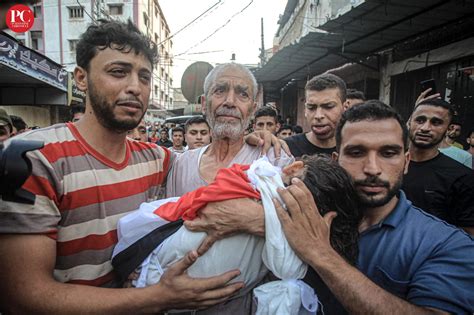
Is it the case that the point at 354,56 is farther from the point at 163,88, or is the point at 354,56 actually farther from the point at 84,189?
the point at 163,88

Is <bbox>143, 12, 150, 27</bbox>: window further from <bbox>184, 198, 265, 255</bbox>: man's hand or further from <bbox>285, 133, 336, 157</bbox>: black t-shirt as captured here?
<bbox>184, 198, 265, 255</bbox>: man's hand

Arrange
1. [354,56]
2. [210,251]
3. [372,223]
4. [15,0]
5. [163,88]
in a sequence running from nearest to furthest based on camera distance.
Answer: [15,0], [210,251], [372,223], [354,56], [163,88]

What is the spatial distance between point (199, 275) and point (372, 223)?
1.01 meters

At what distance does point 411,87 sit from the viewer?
837cm

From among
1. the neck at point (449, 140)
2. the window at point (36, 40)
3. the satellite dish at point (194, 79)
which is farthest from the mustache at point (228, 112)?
the window at point (36, 40)

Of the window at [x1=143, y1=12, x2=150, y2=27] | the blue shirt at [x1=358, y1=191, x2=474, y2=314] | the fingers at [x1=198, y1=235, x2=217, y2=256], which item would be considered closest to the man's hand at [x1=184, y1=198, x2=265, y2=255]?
the fingers at [x1=198, y1=235, x2=217, y2=256]

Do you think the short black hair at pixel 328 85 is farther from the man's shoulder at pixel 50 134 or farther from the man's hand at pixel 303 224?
the man's shoulder at pixel 50 134

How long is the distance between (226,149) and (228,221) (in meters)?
1.09

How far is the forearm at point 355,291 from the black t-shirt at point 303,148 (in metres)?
1.87

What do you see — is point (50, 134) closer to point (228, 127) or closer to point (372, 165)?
point (228, 127)

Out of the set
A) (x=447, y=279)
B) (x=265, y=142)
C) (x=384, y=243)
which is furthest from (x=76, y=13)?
(x=447, y=279)

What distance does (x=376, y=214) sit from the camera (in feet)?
5.65

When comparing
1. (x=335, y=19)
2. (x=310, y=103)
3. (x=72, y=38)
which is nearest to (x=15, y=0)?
(x=310, y=103)

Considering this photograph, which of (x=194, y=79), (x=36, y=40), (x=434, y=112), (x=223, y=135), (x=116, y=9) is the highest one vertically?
(x=116, y=9)
